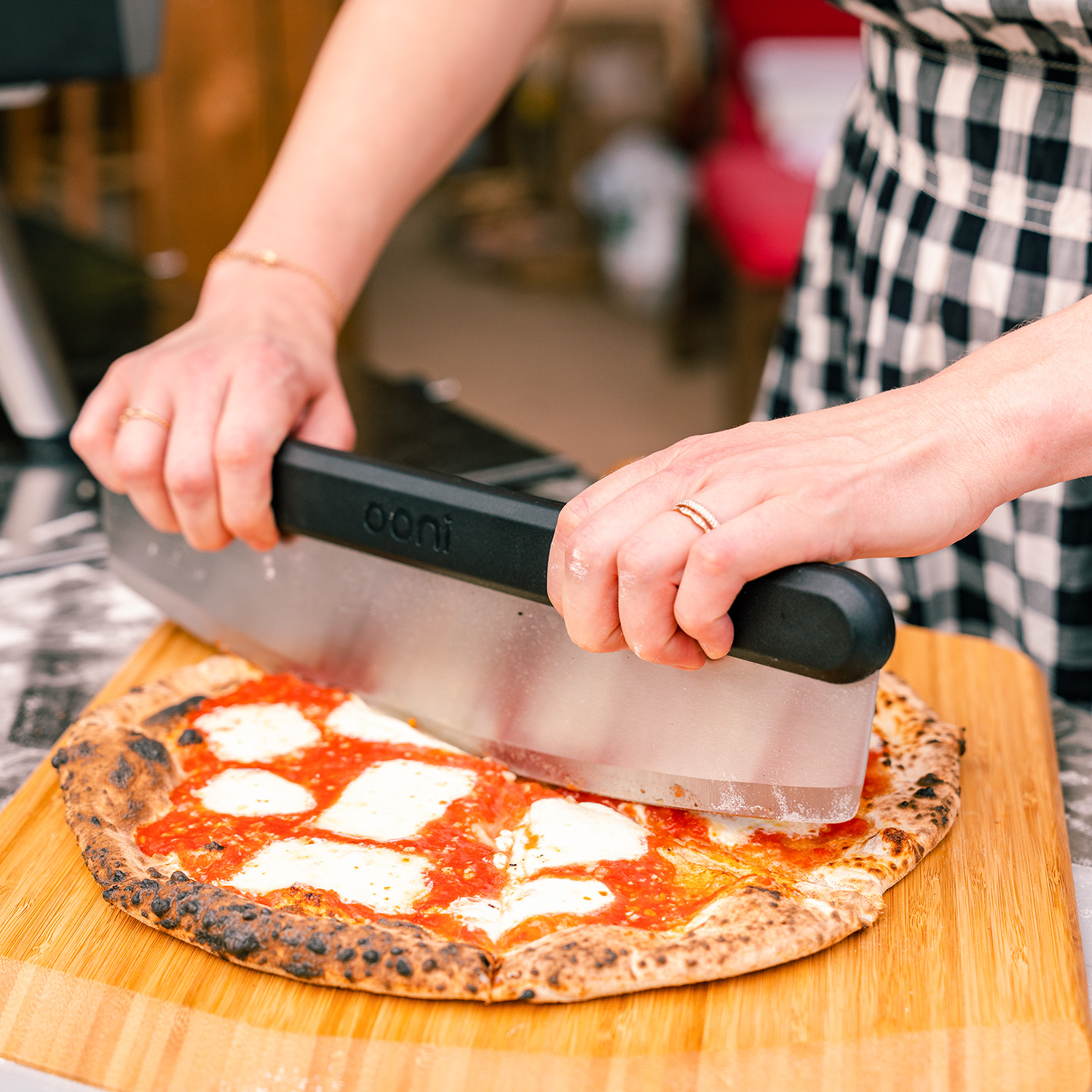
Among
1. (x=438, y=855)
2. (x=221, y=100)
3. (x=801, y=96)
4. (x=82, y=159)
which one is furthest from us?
(x=82, y=159)

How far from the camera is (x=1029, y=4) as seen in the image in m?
0.98

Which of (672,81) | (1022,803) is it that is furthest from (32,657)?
(672,81)

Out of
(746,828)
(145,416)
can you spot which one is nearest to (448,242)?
(145,416)

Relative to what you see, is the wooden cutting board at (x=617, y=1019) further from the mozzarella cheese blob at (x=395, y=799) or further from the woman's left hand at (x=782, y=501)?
the woman's left hand at (x=782, y=501)

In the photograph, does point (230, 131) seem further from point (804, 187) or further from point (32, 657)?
point (32, 657)

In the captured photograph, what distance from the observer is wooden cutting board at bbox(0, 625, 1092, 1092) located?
0.73 m

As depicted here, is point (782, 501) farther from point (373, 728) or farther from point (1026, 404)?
point (373, 728)

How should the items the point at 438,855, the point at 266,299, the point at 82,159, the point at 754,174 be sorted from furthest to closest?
the point at 82,159 → the point at 754,174 → the point at 266,299 → the point at 438,855

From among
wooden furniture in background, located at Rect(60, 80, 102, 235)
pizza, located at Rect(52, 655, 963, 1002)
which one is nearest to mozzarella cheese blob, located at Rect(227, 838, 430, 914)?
pizza, located at Rect(52, 655, 963, 1002)

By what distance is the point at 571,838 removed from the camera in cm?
91

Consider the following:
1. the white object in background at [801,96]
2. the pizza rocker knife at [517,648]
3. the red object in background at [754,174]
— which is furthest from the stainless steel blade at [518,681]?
the white object in background at [801,96]

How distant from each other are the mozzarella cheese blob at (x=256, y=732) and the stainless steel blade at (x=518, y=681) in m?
0.06

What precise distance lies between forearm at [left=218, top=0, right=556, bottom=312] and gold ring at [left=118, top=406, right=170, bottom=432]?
274 mm

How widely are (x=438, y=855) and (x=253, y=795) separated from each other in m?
0.17
